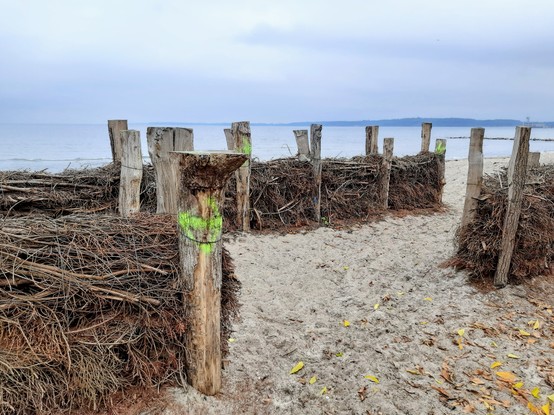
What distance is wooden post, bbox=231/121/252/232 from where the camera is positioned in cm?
726

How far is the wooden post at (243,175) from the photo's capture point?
726cm

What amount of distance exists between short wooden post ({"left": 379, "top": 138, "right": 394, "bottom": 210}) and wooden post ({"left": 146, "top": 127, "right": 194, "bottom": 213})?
676 cm

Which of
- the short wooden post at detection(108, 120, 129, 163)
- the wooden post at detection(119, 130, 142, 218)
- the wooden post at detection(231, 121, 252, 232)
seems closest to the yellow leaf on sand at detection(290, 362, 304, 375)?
the wooden post at detection(119, 130, 142, 218)

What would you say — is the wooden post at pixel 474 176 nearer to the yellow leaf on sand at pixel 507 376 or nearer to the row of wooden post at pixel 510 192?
the row of wooden post at pixel 510 192

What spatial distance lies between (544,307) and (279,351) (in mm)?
3127

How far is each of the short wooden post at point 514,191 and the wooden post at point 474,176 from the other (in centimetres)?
42

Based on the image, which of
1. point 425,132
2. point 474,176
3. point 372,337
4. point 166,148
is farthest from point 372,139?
point 166,148

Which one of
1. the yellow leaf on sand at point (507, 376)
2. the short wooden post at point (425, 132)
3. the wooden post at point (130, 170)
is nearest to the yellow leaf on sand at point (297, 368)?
the yellow leaf on sand at point (507, 376)

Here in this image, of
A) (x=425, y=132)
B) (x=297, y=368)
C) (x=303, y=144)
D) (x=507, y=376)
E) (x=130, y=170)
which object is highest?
(x=425, y=132)

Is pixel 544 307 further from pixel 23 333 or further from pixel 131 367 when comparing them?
pixel 23 333

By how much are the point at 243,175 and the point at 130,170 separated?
270 cm

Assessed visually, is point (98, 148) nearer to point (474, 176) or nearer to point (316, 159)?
point (316, 159)

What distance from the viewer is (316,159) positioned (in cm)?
831

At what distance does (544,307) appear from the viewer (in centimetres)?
448
